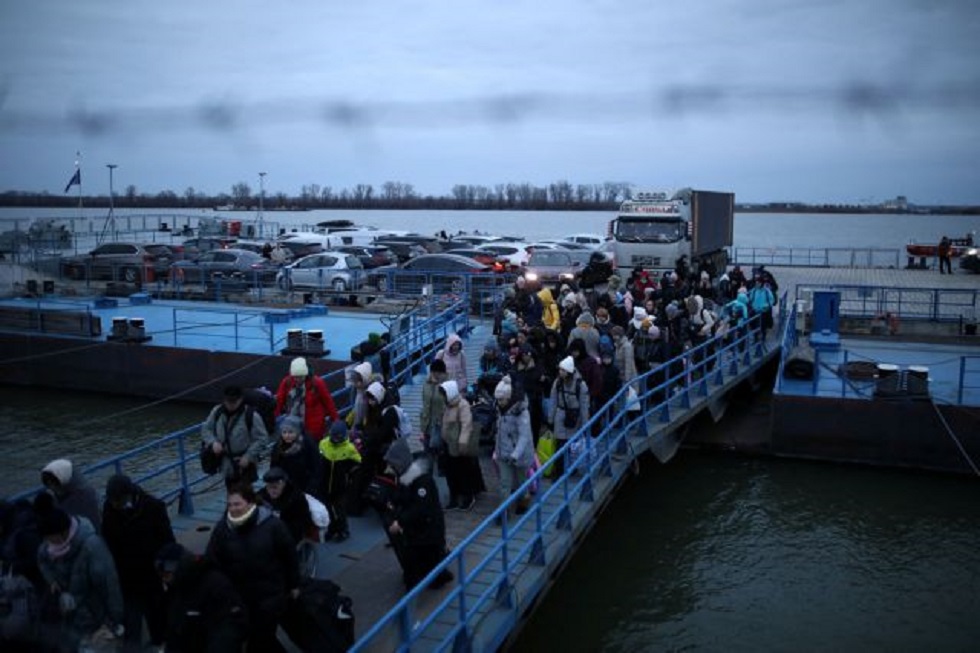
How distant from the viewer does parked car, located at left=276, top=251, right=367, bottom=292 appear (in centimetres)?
2752

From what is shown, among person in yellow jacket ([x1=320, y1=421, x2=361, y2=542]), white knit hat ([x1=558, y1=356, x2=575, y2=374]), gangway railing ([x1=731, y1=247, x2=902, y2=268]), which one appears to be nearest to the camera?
person in yellow jacket ([x1=320, y1=421, x2=361, y2=542])

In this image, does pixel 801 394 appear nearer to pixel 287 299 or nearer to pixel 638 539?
pixel 638 539

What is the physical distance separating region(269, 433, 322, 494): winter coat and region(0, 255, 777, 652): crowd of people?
1cm

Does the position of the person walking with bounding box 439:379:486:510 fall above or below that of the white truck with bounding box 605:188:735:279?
below

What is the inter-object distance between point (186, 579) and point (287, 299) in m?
22.2

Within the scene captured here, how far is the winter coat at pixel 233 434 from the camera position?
8.12 meters

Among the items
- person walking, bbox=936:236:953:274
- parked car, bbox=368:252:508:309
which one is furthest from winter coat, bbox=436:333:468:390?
person walking, bbox=936:236:953:274

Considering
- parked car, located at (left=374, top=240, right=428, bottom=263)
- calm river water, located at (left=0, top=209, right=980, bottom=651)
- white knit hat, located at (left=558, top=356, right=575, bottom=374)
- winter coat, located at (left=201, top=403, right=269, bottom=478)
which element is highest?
parked car, located at (left=374, top=240, right=428, bottom=263)

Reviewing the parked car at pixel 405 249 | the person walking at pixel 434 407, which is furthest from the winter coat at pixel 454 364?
the parked car at pixel 405 249

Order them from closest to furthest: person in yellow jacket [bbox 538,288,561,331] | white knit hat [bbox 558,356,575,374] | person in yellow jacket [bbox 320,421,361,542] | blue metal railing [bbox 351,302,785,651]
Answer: blue metal railing [bbox 351,302,785,651] → person in yellow jacket [bbox 320,421,361,542] → white knit hat [bbox 558,356,575,374] → person in yellow jacket [bbox 538,288,561,331]

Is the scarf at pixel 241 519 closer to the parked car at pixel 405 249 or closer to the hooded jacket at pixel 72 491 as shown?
the hooded jacket at pixel 72 491

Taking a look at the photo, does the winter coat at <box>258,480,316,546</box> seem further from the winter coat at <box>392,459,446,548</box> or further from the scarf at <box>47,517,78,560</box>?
the scarf at <box>47,517,78,560</box>

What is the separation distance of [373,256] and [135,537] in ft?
89.7

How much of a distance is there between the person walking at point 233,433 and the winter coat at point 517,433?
248 centimetres
